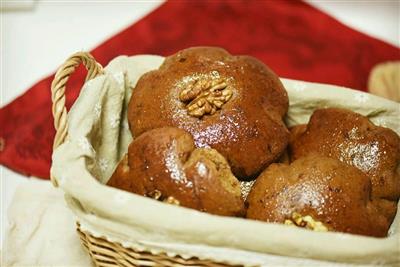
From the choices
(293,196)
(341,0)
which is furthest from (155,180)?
(341,0)

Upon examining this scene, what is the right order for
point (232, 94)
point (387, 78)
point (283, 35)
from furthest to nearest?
point (283, 35) < point (387, 78) < point (232, 94)

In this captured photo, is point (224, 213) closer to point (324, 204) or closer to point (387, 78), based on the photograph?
point (324, 204)

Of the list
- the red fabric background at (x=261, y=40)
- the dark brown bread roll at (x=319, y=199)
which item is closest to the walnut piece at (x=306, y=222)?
the dark brown bread roll at (x=319, y=199)

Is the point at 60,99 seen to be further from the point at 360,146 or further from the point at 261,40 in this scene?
the point at 261,40

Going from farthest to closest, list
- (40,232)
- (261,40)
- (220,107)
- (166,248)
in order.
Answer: (261,40) → (40,232) → (220,107) → (166,248)

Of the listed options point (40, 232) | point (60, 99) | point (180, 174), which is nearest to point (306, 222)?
point (180, 174)

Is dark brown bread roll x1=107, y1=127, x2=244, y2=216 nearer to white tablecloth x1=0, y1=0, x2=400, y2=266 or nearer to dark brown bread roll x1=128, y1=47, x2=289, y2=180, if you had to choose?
dark brown bread roll x1=128, y1=47, x2=289, y2=180

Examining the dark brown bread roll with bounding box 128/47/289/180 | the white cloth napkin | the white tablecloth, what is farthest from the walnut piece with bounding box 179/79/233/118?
the white tablecloth
